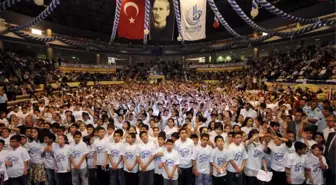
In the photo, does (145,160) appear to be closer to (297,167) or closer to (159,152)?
(159,152)

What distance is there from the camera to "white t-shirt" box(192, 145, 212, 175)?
432 cm

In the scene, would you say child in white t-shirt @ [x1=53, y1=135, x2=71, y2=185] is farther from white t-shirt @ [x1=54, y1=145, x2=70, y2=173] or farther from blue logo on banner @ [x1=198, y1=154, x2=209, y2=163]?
blue logo on banner @ [x1=198, y1=154, x2=209, y2=163]

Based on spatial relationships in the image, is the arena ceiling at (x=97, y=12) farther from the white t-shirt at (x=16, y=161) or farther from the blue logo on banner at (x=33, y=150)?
the white t-shirt at (x=16, y=161)

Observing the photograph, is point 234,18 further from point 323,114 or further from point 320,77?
point 323,114

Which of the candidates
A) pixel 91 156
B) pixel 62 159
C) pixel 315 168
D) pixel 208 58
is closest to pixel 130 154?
pixel 91 156

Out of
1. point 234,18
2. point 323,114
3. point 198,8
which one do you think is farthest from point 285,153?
point 234,18

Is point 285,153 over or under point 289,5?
under

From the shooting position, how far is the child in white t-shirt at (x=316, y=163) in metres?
3.88

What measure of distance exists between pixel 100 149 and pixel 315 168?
4.10 metres

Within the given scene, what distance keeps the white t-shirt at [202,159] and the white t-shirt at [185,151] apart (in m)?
0.10

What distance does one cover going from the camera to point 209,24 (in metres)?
30.9

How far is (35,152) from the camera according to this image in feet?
14.8

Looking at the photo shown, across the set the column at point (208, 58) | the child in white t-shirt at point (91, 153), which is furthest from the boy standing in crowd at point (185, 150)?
the column at point (208, 58)

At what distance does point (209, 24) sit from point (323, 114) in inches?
1075
